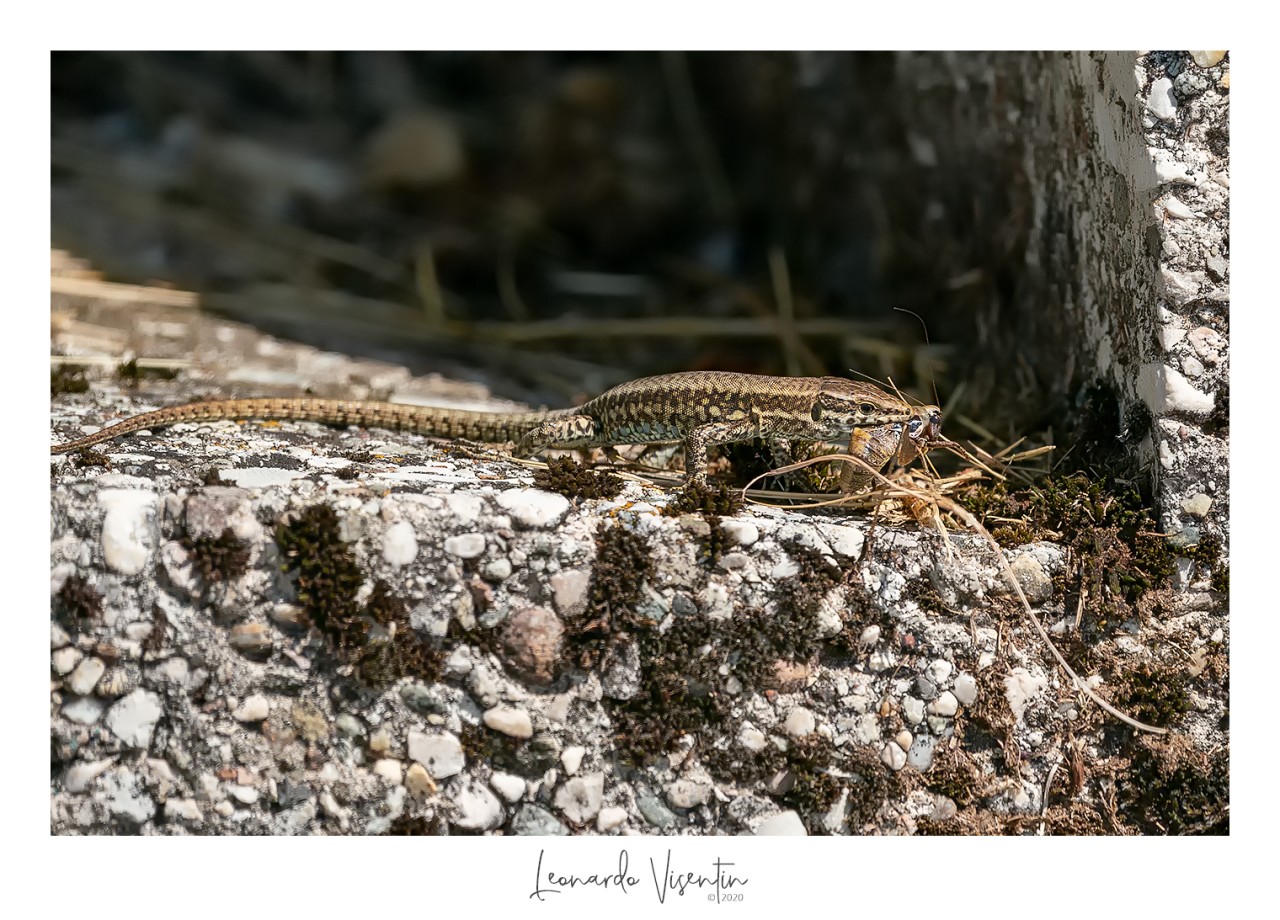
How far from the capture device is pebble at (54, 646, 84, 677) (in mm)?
3314

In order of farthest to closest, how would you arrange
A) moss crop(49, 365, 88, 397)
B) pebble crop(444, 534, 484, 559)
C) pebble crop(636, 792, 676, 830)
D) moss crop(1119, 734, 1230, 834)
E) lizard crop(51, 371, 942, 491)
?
1. moss crop(49, 365, 88, 397)
2. lizard crop(51, 371, 942, 491)
3. moss crop(1119, 734, 1230, 834)
4. pebble crop(636, 792, 676, 830)
5. pebble crop(444, 534, 484, 559)

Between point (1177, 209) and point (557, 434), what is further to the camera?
point (557, 434)

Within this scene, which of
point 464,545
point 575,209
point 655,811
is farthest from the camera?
point 575,209

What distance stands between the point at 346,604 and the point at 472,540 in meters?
0.40

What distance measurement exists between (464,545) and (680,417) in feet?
3.63

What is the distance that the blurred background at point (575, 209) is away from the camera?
5.27 m

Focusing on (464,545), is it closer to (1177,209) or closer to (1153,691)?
(1153,691)

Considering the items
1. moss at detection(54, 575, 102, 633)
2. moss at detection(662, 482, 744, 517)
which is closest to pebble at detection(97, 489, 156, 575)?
moss at detection(54, 575, 102, 633)

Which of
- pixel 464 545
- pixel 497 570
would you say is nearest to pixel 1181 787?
pixel 497 570

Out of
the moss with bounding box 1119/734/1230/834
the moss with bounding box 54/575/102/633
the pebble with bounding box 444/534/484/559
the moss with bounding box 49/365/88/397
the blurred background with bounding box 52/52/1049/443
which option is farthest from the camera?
the blurred background with bounding box 52/52/1049/443

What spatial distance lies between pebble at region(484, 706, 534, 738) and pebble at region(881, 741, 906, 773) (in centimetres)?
108

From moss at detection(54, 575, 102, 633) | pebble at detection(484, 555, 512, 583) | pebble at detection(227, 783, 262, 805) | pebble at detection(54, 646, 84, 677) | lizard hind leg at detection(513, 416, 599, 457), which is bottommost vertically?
pebble at detection(227, 783, 262, 805)

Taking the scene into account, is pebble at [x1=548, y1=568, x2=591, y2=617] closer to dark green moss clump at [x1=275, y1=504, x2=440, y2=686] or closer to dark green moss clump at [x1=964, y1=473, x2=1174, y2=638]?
dark green moss clump at [x1=275, y1=504, x2=440, y2=686]

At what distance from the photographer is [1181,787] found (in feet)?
11.9
